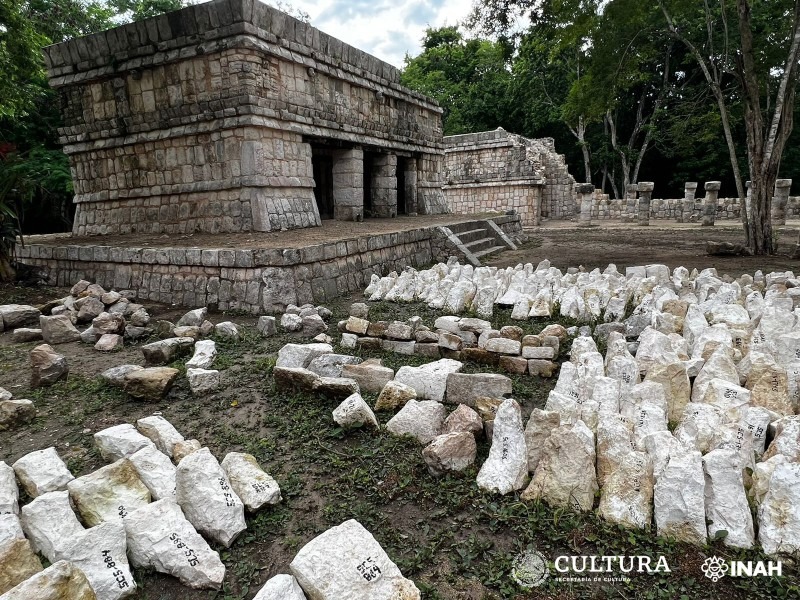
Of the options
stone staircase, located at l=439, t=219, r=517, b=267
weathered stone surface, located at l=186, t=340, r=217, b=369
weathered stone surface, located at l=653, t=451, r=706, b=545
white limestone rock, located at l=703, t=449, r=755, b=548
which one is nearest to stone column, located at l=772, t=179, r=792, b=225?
stone staircase, located at l=439, t=219, r=517, b=267

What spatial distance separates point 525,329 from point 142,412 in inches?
134

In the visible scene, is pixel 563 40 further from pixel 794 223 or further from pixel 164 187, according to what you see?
pixel 794 223

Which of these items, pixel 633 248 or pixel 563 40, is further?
pixel 633 248

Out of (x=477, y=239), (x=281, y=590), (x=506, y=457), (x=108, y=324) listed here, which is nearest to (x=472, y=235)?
(x=477, y=239)

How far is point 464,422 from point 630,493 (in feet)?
2.76

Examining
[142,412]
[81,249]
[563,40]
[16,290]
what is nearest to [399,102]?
[563,40]

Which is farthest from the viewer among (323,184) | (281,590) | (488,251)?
(323,184)

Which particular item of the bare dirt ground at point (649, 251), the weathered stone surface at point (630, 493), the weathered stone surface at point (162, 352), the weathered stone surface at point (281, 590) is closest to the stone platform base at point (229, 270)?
the weathered stone surface at point (162, 352)

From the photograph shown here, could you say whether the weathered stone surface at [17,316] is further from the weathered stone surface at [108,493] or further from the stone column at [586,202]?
the stone column at [586,202]

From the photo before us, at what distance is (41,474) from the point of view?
229 cm

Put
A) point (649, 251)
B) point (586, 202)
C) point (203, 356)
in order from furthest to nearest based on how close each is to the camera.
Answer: point (586, 202), point (649, 251), point (203, 356)

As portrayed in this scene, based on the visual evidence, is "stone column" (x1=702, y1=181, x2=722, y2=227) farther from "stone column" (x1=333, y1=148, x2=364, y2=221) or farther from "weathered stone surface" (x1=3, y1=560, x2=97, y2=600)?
"weathered stone surface" (x1=3, y1=560, x2=97, y2=600)

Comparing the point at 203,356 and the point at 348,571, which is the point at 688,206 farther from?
the point at 348,571

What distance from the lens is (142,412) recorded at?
323cm
